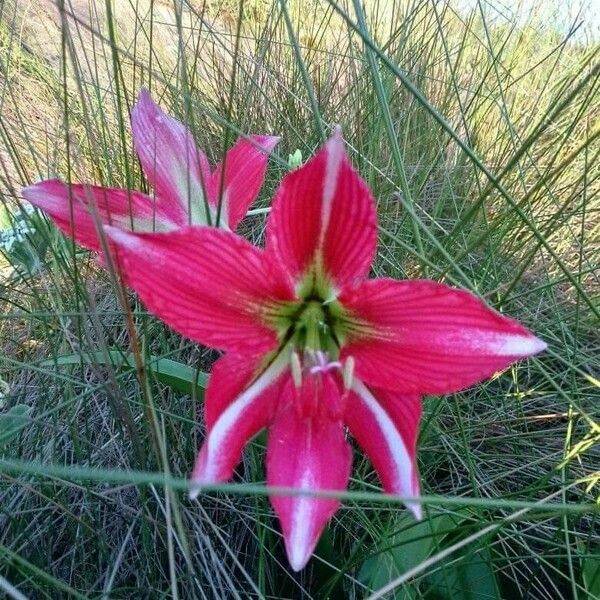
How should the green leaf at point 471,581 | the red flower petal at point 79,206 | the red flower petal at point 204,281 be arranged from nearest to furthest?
the red flower petal at point 204,281 < the red flower petal at point 79,206 < the green leaf at point 471,581

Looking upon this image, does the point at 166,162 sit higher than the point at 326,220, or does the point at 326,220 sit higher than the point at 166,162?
the point at 166,162

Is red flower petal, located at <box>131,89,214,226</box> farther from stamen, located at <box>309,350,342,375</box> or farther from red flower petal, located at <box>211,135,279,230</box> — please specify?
stamen, located at <box>309,350,342,375</box>

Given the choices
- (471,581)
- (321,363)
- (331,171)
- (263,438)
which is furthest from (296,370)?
(471,581)

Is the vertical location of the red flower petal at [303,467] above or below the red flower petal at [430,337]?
below

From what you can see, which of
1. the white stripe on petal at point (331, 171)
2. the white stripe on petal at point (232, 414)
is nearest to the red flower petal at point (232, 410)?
the white stripe on petal at point (232, 414)

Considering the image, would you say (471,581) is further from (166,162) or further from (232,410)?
(166,162)

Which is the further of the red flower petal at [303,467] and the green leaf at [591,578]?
the green leaf at [591,578]

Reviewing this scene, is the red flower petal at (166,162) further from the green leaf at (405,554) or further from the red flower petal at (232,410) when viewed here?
the green leaf at (405,554)

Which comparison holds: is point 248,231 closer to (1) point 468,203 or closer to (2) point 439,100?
(1) point 468,203

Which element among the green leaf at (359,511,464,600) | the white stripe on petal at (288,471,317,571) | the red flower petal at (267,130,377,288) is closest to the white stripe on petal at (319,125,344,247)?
the red flower petal at (267,130,377,288)
